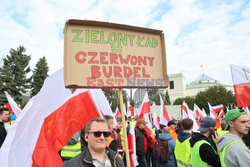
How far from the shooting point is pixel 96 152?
2176 millimetres

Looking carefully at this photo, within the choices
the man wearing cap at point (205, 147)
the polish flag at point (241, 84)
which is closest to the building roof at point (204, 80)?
the polish flag at point (241, 84)

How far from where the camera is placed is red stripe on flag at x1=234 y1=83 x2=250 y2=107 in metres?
4.86

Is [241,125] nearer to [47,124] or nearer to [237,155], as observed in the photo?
[237,155]

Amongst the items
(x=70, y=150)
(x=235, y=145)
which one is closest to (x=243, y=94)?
(x=235, y=145)

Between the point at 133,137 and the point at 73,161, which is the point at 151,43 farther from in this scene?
the point at 133,137

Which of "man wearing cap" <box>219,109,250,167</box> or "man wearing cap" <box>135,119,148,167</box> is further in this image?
"man wearing cap" <box>135,119,148,167</box>

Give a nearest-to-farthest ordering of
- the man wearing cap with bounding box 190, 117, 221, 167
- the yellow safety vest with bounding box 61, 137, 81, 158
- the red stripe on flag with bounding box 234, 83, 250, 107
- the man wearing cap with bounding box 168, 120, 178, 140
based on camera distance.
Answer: the man wearing cap with bounding box 190, 117, 221, 167
the yellow safety vest with bounding box 61, 137, 81, 158
the red stripe on flag with bounding box 234, 83, 250, 107
the man wearing cap with bounding box 168, 120, 178, 140

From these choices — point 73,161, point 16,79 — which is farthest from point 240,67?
point 16,79

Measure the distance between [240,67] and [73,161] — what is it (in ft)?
15.2

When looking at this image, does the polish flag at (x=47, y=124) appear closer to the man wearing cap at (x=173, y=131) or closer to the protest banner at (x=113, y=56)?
the protest banner at (x=113, y=56)

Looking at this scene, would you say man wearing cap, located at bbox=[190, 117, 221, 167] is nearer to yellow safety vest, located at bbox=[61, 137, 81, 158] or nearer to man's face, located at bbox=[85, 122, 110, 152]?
man's face, located at bbox=[85, 122, 110, 152]

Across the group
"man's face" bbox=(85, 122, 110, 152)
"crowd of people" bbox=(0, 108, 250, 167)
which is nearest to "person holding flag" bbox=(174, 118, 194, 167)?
"crowd of people" bbox=(0, 108, 250, 167)

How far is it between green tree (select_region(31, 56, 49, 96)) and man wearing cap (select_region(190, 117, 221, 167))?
3876cm

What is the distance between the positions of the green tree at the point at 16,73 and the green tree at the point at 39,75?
6.27ft
